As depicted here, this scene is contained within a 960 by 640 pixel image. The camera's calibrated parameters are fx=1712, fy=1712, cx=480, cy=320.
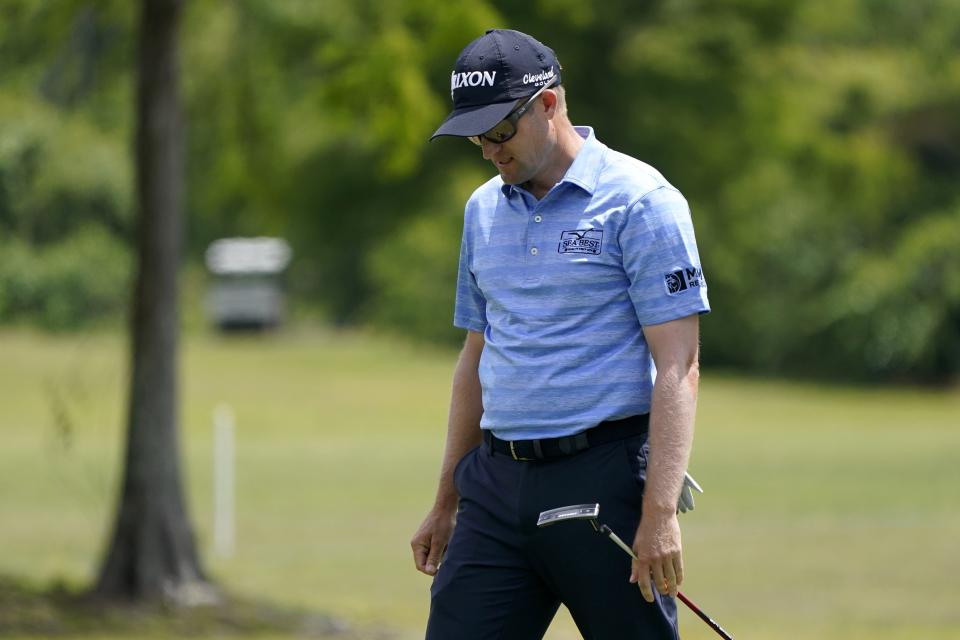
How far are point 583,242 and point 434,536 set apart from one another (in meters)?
0.95

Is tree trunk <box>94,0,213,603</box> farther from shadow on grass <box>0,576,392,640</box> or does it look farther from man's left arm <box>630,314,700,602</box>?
man's left arm <box>630,314,700,602</box>

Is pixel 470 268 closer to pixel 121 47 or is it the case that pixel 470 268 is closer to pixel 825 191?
pixel 121 47

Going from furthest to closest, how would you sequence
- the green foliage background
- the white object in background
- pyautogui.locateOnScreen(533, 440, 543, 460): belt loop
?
the green foliage background → the white object in background → pyautogui.locateOnScreen(533, 440, 543, 460): belt loop

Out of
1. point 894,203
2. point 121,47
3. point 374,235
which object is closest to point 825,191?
point 894,203

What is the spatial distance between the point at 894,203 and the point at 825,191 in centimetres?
346

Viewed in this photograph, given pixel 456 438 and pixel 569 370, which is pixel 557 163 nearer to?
pixel 569 370

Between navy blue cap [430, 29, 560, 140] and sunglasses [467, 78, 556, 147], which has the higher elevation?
navy blue cap [430, 29, 560, 140]

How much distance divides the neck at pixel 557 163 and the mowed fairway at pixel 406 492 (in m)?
5.46

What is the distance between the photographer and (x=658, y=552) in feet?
12.7

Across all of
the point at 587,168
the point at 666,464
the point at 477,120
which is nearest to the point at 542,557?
the point at 666,464

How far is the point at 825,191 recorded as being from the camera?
3778cm

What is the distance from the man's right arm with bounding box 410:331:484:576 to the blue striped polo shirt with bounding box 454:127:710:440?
10.8 inches

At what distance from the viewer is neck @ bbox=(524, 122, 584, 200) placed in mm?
4176

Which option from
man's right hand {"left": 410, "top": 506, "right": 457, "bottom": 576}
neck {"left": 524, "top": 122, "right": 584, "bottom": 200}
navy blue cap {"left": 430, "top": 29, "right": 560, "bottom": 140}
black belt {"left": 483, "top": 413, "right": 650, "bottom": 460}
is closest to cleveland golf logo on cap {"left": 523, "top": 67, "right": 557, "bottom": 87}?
navy blue cap {"left": 430, "top": 29, "right": 560, "bottom": 140}
